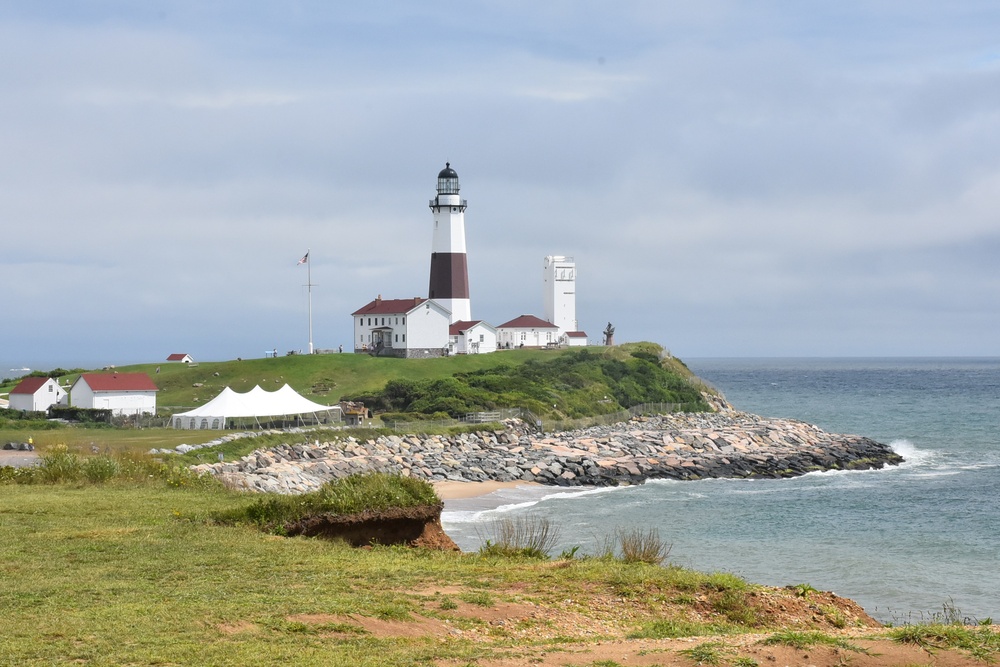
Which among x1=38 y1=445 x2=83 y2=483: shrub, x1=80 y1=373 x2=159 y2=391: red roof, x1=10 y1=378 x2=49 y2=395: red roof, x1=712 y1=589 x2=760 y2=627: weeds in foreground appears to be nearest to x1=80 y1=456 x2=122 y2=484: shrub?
x1=38 y1=445 x2=83 y2=483: shrub

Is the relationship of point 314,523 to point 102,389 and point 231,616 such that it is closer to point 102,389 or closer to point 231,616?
point 231,616

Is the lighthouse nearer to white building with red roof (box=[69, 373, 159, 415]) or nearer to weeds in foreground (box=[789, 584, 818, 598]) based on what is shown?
white building with red roof (box=[69, 373, 159, 415])

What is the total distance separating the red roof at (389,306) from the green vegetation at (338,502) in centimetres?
5665

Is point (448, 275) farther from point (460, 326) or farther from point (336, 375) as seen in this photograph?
point (336, 375)

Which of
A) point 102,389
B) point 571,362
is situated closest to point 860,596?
point 102,389

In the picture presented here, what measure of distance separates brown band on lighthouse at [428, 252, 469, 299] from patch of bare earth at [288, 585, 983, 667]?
2467 inches

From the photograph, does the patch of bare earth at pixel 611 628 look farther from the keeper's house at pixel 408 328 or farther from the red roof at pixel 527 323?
the red roof at pixel 527 323

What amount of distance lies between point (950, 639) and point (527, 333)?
2948 inches

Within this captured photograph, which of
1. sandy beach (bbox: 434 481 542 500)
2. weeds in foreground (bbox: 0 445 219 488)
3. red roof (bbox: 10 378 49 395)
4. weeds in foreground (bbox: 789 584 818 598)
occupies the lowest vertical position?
sandy beach (bbox: 434 481 542 500)

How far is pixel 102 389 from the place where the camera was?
4900cm

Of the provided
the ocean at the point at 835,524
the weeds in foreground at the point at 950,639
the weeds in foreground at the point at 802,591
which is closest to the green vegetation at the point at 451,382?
the ocean at the point at 835,524

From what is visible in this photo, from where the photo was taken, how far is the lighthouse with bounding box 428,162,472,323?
243 feet

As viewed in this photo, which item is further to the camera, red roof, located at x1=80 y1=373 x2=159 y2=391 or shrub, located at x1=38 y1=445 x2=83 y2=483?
red roof, located at x1=80 y1=373 x2=159 y2=391

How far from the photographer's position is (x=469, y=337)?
77.0m
